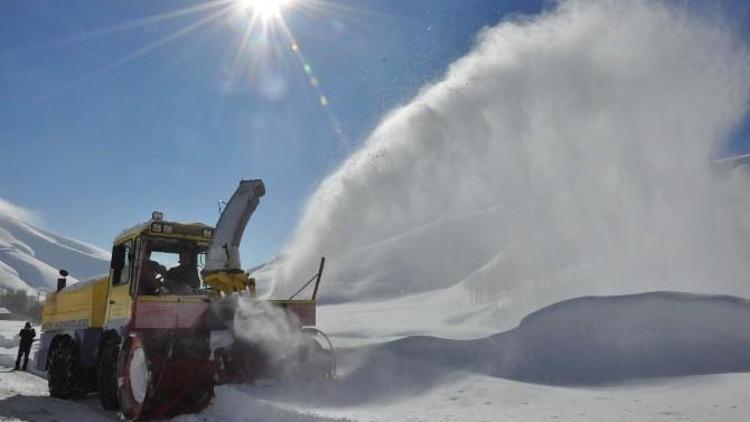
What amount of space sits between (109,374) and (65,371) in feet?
6.75

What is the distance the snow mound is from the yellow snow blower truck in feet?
4.09

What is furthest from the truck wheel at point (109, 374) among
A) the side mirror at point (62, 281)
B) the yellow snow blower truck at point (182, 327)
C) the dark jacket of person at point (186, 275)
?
the side mirror at point (62, 281)

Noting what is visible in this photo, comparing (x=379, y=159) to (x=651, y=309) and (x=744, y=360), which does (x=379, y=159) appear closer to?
(x=651, y=309)

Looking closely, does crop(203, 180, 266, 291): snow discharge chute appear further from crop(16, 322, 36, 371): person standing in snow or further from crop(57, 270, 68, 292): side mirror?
crop(16, 322, 36, 371): person standing in snow

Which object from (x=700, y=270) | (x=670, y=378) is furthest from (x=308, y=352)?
(x=700, y=270)

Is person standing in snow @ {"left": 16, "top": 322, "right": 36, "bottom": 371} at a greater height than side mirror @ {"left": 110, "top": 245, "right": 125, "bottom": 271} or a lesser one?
lesser

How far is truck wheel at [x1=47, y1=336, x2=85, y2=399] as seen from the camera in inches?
392

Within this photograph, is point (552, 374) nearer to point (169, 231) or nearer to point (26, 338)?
point (169, 231)

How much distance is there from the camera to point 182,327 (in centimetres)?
770

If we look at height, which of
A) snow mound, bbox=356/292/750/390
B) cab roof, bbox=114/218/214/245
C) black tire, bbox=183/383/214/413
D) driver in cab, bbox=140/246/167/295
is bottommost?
black tire, bbox=183/383/214/413

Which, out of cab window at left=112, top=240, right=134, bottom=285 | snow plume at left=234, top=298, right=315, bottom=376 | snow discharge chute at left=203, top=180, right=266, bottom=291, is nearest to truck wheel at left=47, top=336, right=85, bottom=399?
cab window at left=112, top=240, right=134, bottom=285

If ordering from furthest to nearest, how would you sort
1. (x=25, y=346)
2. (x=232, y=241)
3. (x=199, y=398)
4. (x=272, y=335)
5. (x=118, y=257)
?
(x=25, y=346)
(x=118, y=257)
(x=232, y=241)
(x=272, y=335)
(x=199, y=398)

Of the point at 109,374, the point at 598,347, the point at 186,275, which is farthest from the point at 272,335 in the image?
the point at 598,347

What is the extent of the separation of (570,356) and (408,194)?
324 inches
